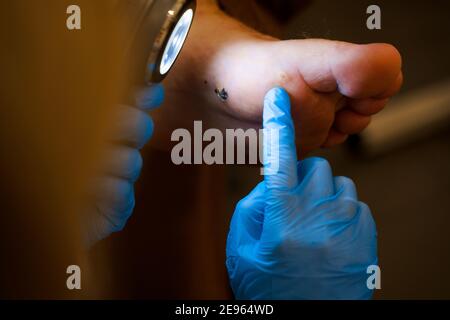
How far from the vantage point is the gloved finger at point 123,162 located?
859 millimetres

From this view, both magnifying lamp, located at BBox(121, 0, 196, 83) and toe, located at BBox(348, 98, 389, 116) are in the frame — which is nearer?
magnifying lamp, located at BBox(121, 0, 196, 83)

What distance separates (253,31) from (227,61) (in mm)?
82

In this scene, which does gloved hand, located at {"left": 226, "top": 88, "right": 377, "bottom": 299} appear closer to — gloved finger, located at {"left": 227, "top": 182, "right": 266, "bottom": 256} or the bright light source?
gloved finger, located at {"left": 227, "top": 182, "right": 266, "bottom": 256}

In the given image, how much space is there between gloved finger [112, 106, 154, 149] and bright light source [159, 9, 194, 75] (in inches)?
4.6

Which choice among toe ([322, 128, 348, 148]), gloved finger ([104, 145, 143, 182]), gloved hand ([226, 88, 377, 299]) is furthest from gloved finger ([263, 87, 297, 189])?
gloved finger ([104, 145, 143, 182])

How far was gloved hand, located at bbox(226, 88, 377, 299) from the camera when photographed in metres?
0.79

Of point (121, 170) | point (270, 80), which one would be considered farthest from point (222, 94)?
point (121, 170)

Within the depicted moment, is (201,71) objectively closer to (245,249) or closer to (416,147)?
(245,249)

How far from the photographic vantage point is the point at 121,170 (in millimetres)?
867

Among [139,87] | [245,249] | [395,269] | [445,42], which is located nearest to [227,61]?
[139,87]

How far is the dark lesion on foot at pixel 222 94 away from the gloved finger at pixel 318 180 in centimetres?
17

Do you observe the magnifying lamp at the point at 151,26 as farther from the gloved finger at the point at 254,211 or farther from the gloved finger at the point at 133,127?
the gloved finger at the point at 254,211

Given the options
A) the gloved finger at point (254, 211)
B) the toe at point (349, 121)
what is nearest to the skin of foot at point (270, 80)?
the toe at point (349, 121)

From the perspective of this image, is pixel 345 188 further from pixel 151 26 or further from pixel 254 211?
pixel 151 26
